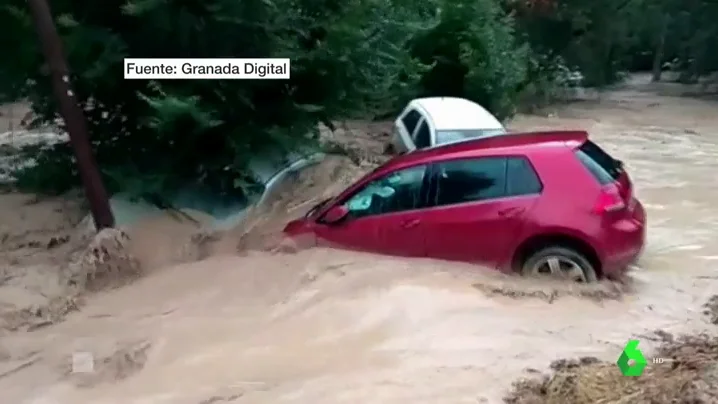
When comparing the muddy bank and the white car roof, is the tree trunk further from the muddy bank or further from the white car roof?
the muddy bank

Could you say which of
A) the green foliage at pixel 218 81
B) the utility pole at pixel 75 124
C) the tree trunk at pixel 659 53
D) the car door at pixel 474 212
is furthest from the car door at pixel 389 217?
the tree trunk at pixel 659 53

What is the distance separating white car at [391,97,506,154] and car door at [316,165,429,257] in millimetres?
2861

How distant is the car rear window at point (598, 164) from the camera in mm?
7953

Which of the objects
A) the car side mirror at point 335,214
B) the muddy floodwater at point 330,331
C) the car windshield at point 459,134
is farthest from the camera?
the car windshield at point 459,134

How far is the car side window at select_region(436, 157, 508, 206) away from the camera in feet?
26.6

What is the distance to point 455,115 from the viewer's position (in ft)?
41.7

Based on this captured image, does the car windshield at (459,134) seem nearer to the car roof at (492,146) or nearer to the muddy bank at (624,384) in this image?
the car roof at (492,146)

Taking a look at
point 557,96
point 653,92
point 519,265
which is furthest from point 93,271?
point 653,92

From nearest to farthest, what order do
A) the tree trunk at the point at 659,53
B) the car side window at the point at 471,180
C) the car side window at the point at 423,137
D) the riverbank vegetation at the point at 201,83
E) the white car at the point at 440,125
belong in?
1. the car side window at the point at 471,180
2. the riverbank vegetation at the point at 201,83
3. the white car at the point at 440,125
4. the car side window at the point at 423,137
5. the tree trunk at the point at 659,53

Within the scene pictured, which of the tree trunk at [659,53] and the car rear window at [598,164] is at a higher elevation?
the tree trunk at [659,53]

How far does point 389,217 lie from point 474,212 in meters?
0.72

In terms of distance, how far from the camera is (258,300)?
7824mm

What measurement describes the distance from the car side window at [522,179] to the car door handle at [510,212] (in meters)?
0.14

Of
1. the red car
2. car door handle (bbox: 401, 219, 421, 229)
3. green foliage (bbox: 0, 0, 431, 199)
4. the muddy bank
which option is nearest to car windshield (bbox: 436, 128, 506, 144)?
green foliage (bbox: 0, 0, 431, 199)
